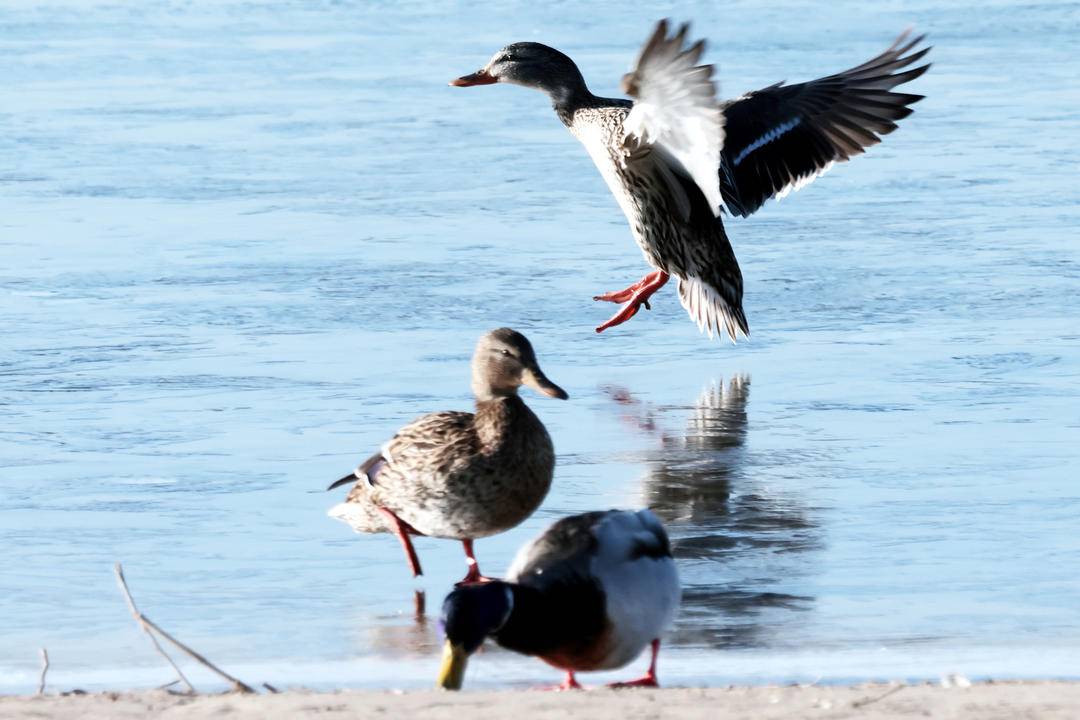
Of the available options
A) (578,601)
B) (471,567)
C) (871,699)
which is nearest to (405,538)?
(471,567)

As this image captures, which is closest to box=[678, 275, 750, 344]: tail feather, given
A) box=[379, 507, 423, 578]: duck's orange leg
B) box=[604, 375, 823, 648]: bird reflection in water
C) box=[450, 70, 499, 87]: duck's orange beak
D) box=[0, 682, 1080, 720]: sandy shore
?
box=[604, 375, 823, 648]: bird reflection in water

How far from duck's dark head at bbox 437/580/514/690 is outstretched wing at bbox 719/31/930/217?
16.7ft

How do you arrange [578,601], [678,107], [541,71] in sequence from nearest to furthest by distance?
1. [578,601]
2. [678,107]
3. [541,71]

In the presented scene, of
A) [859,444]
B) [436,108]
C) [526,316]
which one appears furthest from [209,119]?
[859,444]

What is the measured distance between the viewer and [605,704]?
4.00 meters

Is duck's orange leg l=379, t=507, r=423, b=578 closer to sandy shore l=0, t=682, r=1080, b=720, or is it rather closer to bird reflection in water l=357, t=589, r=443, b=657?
bird reflection in water l=357, t=589, r=443, b=657

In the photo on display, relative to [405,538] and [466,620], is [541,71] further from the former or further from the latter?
[466,620]

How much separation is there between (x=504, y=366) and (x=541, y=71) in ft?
13.3

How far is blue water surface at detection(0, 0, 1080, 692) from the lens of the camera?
4.95 meters

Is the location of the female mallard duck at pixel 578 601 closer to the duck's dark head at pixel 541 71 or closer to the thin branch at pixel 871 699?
the thin branch at pixel 871 699

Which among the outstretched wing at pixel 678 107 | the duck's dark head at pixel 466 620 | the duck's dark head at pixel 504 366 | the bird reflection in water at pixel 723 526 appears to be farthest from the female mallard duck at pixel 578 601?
the outstretched wing at pixel 678 107

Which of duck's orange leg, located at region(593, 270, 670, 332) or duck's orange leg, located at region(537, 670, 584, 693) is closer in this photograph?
duck's orange leg, located at region(537, 670, 584, 693)

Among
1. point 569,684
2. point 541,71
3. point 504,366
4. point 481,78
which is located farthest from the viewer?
point 481,78

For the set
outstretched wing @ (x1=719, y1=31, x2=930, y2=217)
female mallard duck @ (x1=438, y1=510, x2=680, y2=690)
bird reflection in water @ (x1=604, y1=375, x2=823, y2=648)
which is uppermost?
outstretched wing @ (x1=719, y1=31, x2=930, y2=217)
